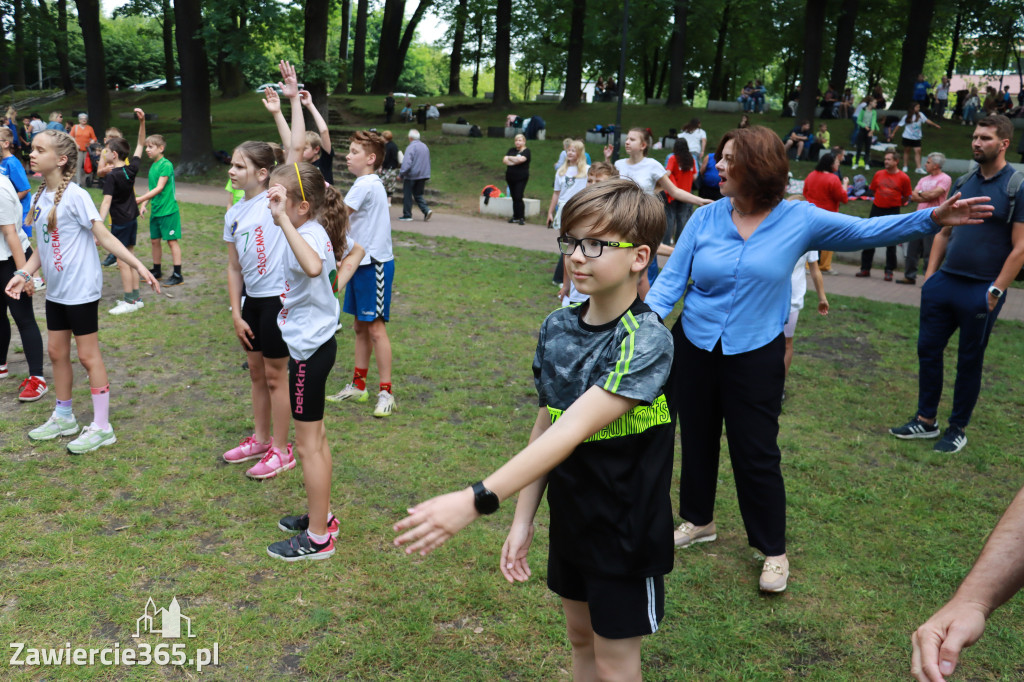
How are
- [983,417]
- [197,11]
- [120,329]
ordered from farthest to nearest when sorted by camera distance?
[197,11] → [120,329] → [983,417]

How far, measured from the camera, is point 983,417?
678 centimetres

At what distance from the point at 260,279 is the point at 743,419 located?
3.08 m

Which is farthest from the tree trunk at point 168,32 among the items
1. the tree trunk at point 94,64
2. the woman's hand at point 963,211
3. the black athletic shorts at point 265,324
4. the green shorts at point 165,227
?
the woman's hand at point 963,211

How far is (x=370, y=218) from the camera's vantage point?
5.99 meters

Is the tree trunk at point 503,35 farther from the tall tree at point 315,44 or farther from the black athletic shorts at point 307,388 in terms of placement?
the black athletic shorts at point 307,388

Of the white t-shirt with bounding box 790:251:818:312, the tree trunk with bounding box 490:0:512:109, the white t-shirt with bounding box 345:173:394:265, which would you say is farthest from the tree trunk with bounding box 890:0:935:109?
the white t-shirt with bounding box 345:173:394:265

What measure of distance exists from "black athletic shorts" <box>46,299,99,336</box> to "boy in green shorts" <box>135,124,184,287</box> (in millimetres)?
4897

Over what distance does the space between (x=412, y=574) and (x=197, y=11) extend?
74.8 feet

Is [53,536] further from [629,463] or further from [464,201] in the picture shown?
[464,201]

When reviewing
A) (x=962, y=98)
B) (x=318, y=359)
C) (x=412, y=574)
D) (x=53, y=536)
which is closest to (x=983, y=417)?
(x=412, y=574)

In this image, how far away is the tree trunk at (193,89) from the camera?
72.9 feet

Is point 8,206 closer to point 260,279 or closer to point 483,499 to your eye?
point 260,279

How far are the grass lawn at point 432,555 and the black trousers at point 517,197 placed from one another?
10719mm

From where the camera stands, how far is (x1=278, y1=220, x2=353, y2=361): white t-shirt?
4.11 meters
